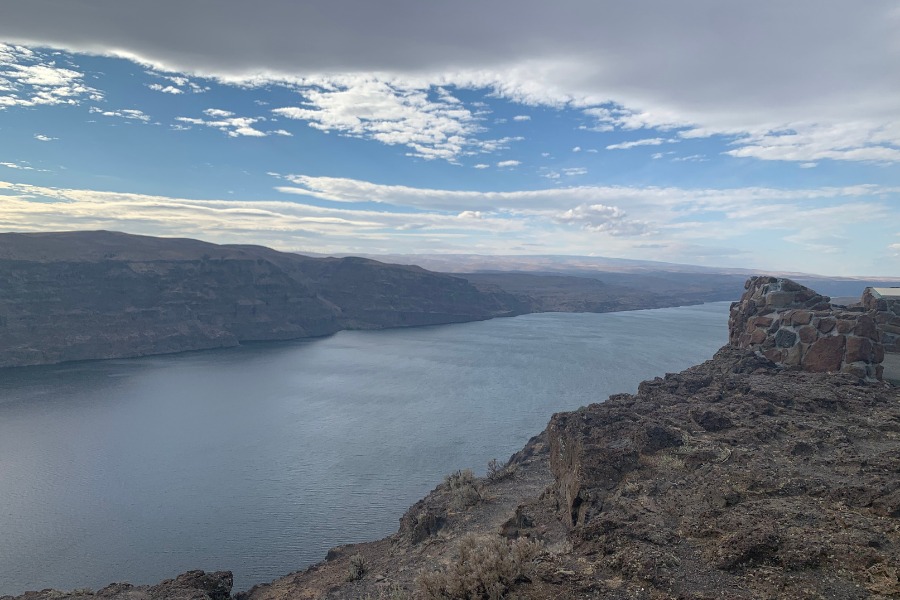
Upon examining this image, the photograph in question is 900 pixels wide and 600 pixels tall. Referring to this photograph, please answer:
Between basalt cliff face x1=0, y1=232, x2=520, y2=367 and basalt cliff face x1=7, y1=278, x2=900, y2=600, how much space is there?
85.1 metres

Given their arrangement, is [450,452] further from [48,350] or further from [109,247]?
[109,247]

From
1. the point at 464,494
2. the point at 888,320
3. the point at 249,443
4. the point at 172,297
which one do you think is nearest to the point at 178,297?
the point at 172,297

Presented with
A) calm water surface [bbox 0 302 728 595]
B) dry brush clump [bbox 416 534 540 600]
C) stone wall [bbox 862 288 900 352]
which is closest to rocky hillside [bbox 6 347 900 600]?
dry brush clump [bbox 416 534 540 600]

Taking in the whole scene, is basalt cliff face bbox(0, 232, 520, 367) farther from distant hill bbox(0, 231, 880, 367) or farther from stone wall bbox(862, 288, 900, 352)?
stone wall bbox(862, 288, 900, 352)

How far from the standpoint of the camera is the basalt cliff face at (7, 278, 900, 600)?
892cm

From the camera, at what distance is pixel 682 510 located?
12078 millimetres

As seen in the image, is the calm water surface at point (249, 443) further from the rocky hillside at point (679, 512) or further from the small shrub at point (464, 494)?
the rocky hillside at point (679, 512)

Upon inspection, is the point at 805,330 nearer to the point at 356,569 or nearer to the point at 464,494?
the point at 464,494

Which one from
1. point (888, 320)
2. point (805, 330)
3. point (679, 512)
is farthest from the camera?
point (888, 320)

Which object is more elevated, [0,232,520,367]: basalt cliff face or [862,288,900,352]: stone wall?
[862,288,900,352]: stone wall

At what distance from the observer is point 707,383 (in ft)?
83.1

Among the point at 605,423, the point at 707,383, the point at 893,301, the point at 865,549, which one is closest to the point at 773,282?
the point at 893,301

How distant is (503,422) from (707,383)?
26.8 meters

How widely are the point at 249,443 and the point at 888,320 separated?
44612 millimetres
